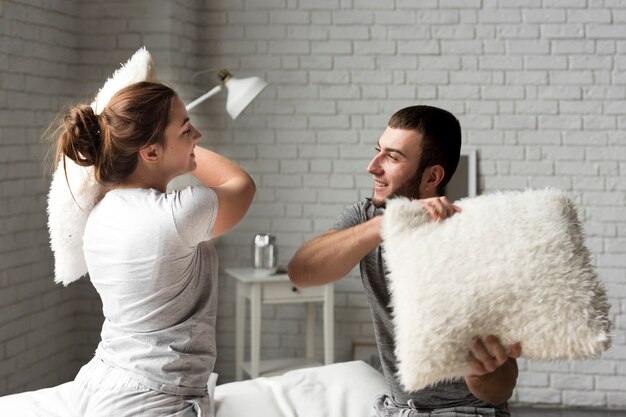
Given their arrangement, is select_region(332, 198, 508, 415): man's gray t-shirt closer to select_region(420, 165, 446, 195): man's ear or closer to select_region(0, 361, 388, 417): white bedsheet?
select_region(420, 165, 446, 195): man's ear

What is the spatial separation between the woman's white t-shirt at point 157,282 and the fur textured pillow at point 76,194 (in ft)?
0.35

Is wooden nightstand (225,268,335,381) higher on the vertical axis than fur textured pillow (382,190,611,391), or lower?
lower

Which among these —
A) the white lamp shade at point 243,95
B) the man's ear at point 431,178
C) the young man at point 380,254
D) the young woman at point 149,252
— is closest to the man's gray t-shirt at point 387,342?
the young man at point 380,254

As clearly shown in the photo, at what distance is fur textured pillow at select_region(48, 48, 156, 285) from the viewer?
179cm

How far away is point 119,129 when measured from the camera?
1.65 meters

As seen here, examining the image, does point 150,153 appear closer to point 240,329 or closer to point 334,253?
point 334,253

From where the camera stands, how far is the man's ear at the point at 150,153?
1661 millimetres

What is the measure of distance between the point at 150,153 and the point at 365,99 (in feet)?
10.9

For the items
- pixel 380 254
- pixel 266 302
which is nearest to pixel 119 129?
pixel 380 254

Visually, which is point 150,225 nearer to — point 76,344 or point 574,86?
point 76,344

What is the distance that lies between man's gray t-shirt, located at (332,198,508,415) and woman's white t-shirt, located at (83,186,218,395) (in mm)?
411

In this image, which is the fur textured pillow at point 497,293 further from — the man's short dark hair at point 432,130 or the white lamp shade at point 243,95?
the white lamp shade at point 243,95

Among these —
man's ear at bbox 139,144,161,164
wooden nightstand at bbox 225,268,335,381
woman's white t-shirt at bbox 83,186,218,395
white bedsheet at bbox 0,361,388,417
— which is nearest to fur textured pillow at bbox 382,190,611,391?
woman's white t-shirt at bbox 83,186,218,395

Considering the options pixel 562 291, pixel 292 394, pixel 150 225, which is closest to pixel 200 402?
pixel 150 225
